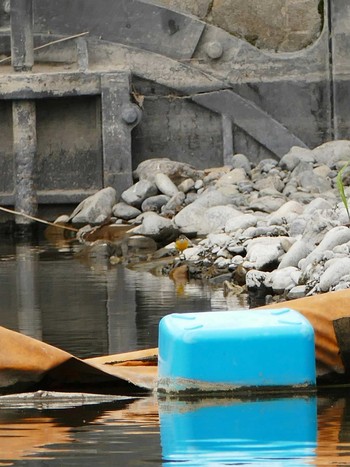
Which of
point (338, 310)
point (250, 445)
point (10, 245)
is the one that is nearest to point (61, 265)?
point (10, 245)

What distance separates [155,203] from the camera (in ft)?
53.6

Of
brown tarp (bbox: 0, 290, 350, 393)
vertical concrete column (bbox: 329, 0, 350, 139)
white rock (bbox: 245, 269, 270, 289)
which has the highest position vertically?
vertical concrete column (bbox: 329, 0, 350, 139)

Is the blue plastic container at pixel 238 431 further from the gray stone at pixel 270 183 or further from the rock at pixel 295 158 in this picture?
the rock at pixel 295 158

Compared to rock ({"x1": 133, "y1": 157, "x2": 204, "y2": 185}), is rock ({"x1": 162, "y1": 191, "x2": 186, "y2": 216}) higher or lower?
rock ({"x1": 133, "y1": 157, "x2": 204, "y2": 185})

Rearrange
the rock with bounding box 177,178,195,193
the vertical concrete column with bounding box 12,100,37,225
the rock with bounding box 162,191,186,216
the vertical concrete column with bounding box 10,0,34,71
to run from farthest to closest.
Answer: the vertical concrete column with bounding box 12,100,37,225 → the vertical concrete column with bounding box 10,0,34,71 → the rock with bounding box 177,178,195,193 → the rock with bounding box 162,191,186,216

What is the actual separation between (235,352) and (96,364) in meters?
0.85

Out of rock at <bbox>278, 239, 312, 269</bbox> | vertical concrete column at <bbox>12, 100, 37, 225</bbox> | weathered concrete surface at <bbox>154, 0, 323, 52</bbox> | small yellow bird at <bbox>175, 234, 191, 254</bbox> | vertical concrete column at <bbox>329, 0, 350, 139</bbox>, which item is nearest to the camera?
rock at <bbox>278, 239, 312, 269</bbox>

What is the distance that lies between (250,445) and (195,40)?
11827mm

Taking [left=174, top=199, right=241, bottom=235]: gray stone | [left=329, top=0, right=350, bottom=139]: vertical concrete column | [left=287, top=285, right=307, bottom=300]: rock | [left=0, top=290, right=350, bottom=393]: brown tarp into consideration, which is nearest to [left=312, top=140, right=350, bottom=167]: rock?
[left=329, top=0, right=350, bottom=139]: vertical concrete column

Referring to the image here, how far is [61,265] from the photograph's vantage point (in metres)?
13.8

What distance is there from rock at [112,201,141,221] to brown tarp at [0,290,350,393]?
Result: 29.5ft

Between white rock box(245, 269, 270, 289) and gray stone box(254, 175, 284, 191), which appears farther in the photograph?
gray stone box(254, 175, 284, 191)

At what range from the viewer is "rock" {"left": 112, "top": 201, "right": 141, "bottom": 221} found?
1633 cm

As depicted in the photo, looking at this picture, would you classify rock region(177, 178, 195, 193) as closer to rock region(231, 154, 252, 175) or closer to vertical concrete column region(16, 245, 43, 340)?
rock region(231, 154, 252, 175)
